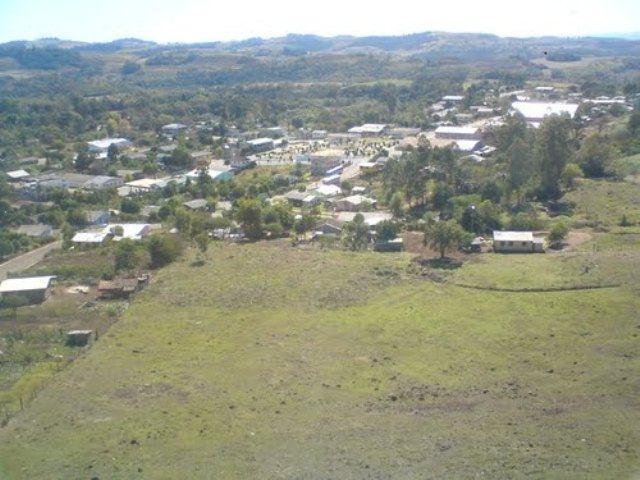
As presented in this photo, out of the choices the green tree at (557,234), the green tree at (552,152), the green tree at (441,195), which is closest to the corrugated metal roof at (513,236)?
the green tree at (557,234)

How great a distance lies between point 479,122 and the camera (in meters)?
66.7

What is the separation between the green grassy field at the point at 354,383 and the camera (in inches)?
603

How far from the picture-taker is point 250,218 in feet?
113

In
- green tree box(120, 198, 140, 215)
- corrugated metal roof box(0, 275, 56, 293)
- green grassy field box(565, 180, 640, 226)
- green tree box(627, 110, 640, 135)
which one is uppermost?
green tree box(627, 110, 640, 135)

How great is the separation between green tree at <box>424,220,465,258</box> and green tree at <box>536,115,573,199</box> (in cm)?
1208

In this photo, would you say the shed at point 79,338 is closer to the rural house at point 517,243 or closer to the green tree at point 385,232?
the green tree at point 385,232

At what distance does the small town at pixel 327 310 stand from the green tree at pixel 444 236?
101mm

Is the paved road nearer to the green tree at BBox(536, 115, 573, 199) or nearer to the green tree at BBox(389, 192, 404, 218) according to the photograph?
the green tree at BBox(389, 192, 404, 218)

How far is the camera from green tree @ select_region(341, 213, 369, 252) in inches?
1259

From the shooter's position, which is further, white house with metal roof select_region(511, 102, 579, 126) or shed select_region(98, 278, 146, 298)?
white house with metal roof select_region(511, 102, 579, 126)

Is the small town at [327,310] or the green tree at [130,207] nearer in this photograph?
the small town at [327,310]

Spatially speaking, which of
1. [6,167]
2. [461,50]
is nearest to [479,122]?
[6,167]

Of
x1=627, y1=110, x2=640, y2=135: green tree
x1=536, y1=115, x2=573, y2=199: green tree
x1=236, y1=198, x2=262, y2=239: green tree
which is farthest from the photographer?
x1=627, y1=110, x2=640, y2=135: green tree

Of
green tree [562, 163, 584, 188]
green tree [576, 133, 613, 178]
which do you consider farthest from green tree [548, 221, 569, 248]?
green tree [576, 133, 613, 178]
